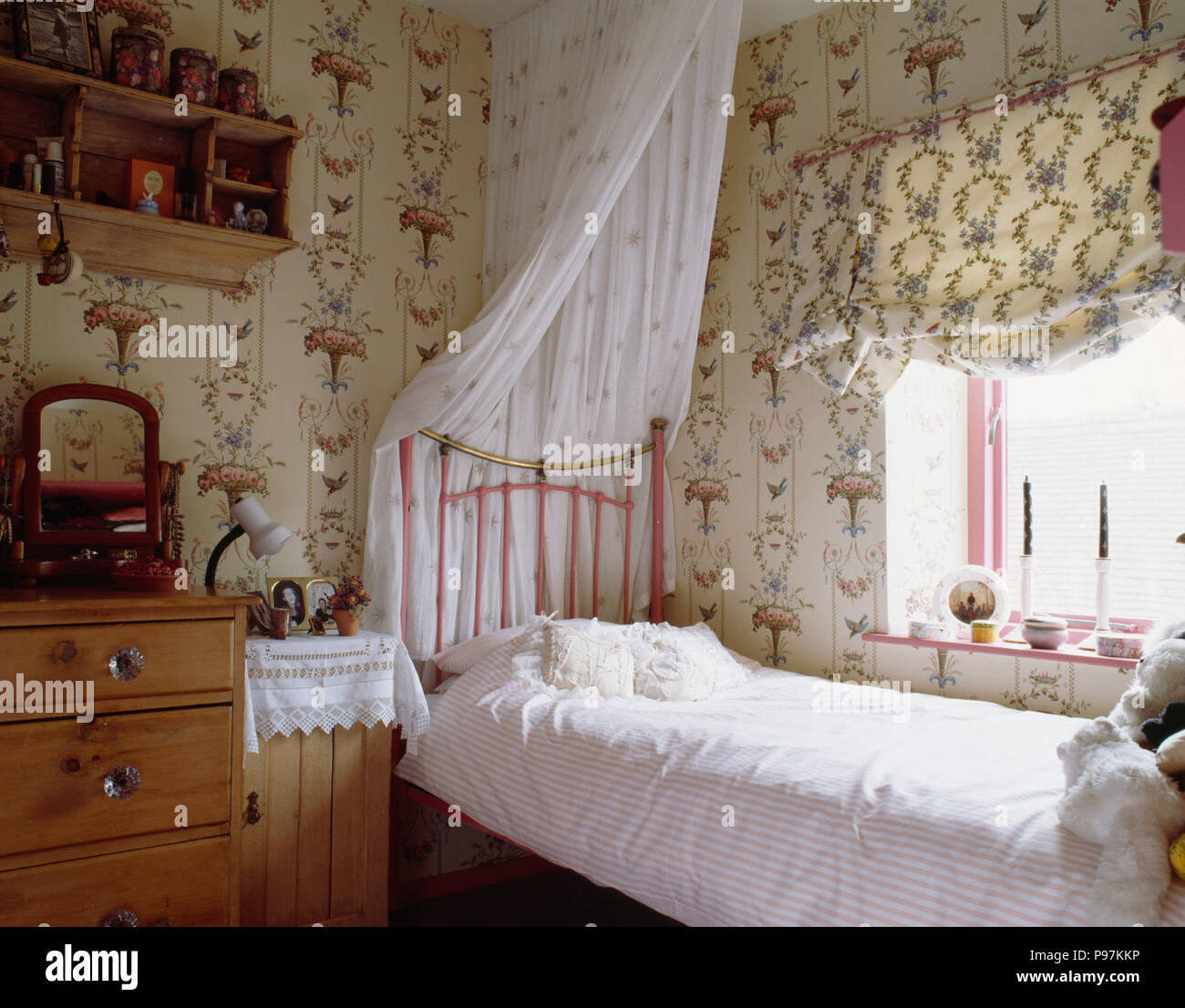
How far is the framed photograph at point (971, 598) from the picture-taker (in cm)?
279

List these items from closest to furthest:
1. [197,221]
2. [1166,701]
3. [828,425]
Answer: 1. [1166,701]
2. [197,221]
3. [828,425]

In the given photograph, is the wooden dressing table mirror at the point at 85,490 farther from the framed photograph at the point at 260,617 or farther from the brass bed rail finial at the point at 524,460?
the brass bed rail finial at the point at 524,460

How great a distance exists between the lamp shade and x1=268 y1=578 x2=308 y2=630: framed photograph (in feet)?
0.53

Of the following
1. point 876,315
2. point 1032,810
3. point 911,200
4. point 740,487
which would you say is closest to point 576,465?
point 740,487

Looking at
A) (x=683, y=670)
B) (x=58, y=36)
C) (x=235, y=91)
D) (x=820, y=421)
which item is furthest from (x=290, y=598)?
(x=820, y=421)

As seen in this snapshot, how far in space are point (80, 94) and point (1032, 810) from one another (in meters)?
2.65

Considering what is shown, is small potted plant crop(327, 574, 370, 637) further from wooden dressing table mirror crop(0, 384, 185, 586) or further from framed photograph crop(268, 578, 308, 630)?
wooden dressing table mirror crop(0, 384, 185, 586)

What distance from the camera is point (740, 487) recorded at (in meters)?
3.39

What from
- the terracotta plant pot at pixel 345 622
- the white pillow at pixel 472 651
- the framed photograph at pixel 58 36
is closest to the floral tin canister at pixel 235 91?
the framed photograph at pixel 58 36

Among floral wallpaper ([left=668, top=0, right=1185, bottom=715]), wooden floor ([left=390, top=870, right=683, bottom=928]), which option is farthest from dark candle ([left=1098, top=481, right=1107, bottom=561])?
wooden floor ([left=390, top=870, right=683, bottom=928])

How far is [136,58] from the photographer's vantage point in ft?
8.00

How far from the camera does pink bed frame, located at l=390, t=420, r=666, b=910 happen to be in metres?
2.91

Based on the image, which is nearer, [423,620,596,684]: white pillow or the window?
the window
